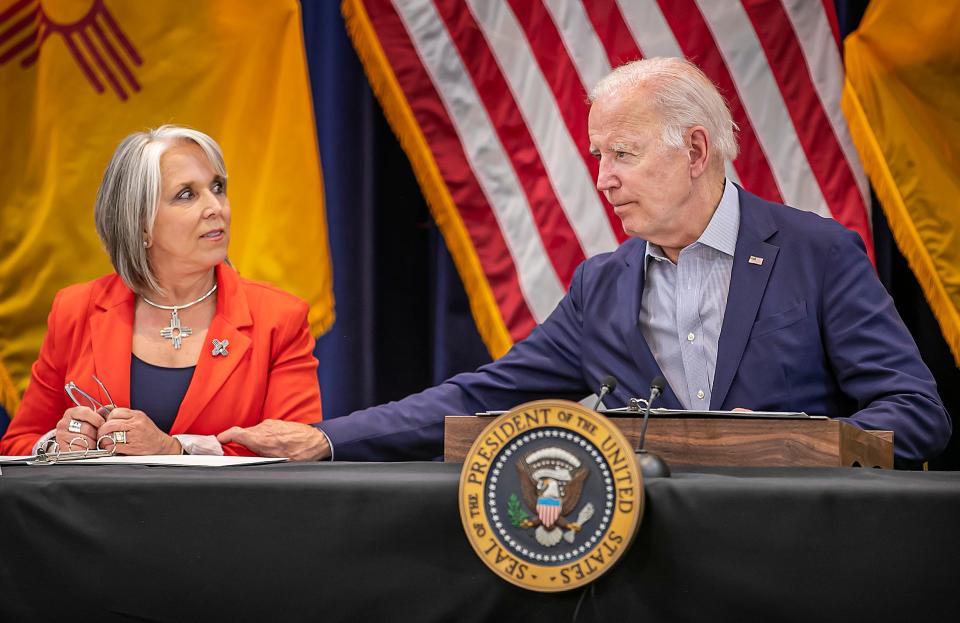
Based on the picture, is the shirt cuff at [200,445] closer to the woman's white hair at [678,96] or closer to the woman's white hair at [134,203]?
the woman's white hair at [134,203]

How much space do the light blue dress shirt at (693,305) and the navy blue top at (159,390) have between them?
0.99 m

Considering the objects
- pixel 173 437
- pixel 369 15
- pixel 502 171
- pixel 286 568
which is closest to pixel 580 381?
pixel 173 437

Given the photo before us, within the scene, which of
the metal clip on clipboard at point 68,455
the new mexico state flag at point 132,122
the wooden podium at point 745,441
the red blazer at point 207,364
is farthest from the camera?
the new mexico state flag at point 132,122

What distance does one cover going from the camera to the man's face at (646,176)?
1948mm

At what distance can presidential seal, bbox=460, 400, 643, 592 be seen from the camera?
3.01ft

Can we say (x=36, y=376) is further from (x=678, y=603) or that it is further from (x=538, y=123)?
(x=678, y=603)

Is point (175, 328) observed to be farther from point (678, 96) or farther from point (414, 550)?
point (414, 550)

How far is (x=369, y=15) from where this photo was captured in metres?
2.88

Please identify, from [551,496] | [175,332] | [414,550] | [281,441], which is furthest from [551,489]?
[175,332]

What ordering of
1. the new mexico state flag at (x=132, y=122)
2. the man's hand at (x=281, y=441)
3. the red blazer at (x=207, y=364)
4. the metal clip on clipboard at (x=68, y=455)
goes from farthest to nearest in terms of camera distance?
the new mexico state flag at (x=132, y=122)
the red blazer at (x=207, y=364)
the man's hand at (x=281, y=441)
the metal clip on clipboard at (x=68, y=455)

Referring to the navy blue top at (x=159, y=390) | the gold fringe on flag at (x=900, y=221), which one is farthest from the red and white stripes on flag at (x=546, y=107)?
the navy blue top at (x=159, y=390)

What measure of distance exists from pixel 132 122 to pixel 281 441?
1607mm

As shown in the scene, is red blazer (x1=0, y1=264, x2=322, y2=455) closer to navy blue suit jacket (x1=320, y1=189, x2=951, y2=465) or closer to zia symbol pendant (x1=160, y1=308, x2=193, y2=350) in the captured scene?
zia symbol pendant (x1=160, y1=308, x2=193, y2=350)

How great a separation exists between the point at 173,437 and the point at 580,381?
2.53ft
